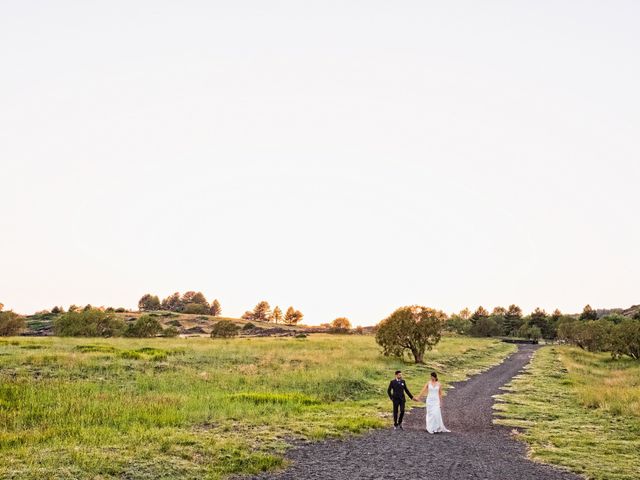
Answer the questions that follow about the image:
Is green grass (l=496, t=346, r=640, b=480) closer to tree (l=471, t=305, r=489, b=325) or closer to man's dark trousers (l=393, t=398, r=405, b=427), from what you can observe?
man's dark trousers (l=393, t=398, r=405, b=427)

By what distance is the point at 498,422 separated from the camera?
77.7 ft

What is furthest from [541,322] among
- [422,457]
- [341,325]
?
[422,457]

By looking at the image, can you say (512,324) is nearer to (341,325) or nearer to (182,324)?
(341,325)

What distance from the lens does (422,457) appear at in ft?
53.3

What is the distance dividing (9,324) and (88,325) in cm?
1674

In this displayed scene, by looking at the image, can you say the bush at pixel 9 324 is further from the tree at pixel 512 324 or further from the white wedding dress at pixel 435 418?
the tree at pixel 512 324

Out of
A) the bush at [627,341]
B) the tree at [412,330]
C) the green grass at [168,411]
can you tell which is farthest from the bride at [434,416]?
the bush at [627,341]

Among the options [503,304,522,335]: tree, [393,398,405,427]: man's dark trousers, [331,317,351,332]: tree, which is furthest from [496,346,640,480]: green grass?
[331,317,351,332]: tree

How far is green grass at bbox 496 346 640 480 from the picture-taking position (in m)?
16.3

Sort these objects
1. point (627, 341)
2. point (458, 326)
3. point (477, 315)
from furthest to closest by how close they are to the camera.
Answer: point (477, 315) < point (458, 326) < point (627, 341)

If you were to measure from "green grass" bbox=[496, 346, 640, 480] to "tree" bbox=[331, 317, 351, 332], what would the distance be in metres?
140

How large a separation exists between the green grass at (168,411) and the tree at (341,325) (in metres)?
140

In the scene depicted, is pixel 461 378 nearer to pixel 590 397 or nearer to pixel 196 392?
pixel 590 397

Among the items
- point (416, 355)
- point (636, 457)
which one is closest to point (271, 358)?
point (416, 355)
